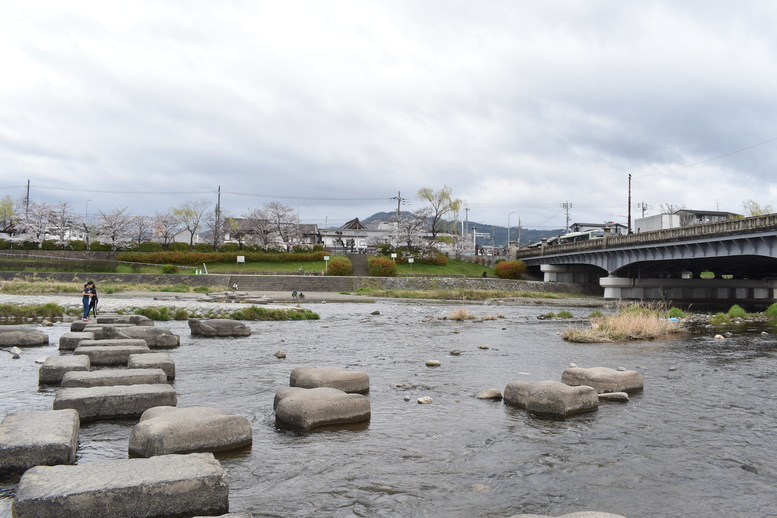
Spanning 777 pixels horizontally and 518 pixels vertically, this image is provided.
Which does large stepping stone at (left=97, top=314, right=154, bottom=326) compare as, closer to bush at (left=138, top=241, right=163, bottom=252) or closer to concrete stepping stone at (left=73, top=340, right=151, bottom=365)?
concrete stepping stone at (left=73, top=340, right=151, bottom=365)

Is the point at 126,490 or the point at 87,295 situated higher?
the point at 87,295

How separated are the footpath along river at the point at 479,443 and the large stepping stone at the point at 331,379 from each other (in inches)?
16.8

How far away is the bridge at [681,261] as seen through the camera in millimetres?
42469

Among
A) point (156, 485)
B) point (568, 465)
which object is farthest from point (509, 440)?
point (156, 485)

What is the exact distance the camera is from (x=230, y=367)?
49.3ft

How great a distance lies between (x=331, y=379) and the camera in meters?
11.9

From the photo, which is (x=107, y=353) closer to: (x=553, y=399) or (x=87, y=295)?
(x=553, y=399)

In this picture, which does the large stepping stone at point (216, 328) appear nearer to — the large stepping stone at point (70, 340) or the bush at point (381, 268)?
the large stepping stone at point (70, 340)

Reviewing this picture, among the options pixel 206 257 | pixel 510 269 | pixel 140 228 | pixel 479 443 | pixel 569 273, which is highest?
pixel 140 228

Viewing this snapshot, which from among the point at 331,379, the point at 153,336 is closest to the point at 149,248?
the point at 153,336

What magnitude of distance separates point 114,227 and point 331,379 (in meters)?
95.5

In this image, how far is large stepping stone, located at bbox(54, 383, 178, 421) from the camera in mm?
9281

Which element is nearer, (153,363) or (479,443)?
(479,443)

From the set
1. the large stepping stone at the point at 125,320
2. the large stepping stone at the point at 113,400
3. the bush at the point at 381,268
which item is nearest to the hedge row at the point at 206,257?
the bush at the point at 381,268
